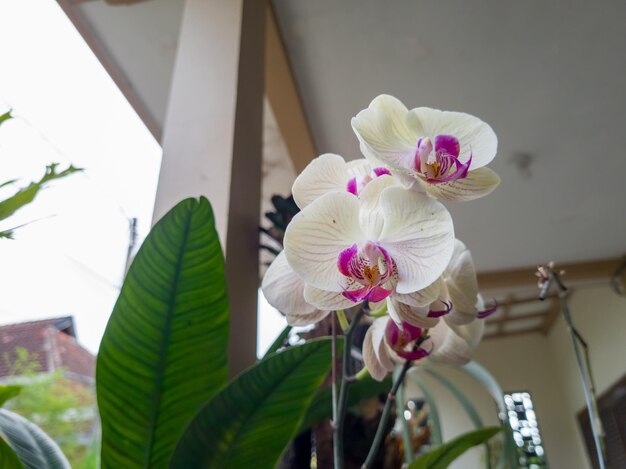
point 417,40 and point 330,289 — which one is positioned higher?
point 417,40

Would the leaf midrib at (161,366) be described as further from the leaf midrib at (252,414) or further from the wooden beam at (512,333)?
the wooden beam at (512,333)

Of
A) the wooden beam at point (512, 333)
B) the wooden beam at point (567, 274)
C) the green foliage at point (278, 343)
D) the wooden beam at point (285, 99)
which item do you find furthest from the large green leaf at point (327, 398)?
the wooden beam at point (512, 333)

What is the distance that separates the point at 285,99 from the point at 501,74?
0.66 m

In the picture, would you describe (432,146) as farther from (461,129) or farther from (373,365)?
(373,365)

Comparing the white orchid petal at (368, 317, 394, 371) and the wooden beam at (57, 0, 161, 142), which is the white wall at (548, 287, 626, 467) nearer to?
the wooden beam at (57, 0, 161, 142)

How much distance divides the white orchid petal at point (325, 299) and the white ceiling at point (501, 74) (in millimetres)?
1122

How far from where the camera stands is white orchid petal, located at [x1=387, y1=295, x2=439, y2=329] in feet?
1.15

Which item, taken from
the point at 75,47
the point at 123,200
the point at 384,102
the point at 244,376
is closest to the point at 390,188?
the point at 384,102

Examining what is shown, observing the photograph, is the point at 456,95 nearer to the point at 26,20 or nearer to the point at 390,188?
the point at 26,20

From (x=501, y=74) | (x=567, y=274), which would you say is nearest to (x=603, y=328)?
(x=567, y=274)

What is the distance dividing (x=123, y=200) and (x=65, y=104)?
0.69 ft

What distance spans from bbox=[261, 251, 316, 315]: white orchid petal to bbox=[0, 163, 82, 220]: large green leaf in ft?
0.67

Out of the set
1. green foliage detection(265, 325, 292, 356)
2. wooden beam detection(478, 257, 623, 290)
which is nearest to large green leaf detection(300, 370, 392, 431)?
green foliage detection(265, 325, 292, 356)

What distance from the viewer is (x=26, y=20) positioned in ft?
2.88
